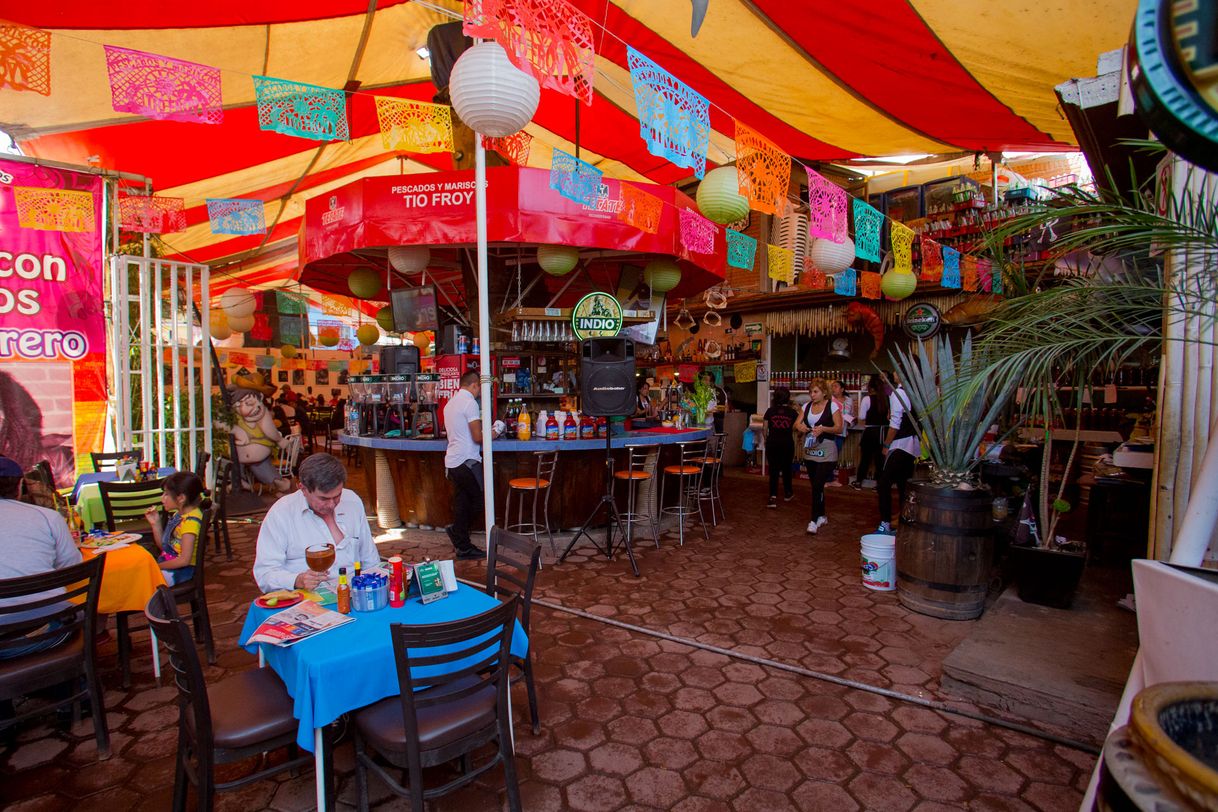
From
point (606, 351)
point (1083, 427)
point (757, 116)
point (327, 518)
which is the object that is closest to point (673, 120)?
point (606, 351)

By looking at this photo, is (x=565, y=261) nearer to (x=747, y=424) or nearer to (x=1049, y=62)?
(x=1049, y=62)

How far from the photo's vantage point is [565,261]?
6.39m

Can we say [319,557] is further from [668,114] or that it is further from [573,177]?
[573,177]

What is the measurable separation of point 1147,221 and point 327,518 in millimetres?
3445

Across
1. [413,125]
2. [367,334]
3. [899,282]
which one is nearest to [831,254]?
[899,282]

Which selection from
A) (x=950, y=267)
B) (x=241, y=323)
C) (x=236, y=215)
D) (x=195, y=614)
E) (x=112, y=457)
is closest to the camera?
(x=195, y=614)

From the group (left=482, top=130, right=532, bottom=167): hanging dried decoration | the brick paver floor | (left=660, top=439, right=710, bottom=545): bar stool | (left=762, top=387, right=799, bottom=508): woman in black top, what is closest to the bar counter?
(left=660, top=439, right=710, bottom=545): bar stool

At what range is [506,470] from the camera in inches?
250

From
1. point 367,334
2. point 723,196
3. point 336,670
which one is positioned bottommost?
point 336,670

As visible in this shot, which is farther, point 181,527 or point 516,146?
point 516,146

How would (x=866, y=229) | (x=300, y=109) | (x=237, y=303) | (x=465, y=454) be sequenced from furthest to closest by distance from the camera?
(x=237, y=303)
(x=866, y=229)
(x=465, y=454)
(x=300, y=109)

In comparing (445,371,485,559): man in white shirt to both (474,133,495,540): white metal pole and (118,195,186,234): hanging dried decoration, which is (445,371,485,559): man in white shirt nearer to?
(474,133,495,540): white metal pole

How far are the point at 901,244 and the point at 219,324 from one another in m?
11.1

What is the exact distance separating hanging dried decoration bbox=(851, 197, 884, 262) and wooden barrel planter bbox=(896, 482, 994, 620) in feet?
10.9
